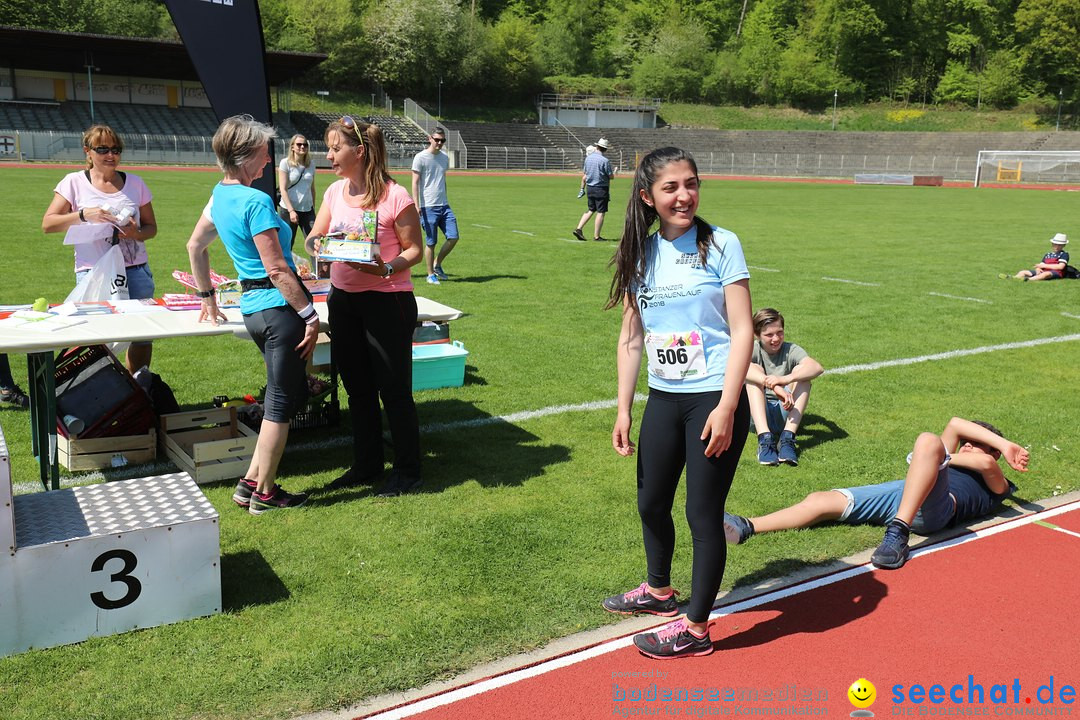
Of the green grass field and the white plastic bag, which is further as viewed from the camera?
the white plastic bag

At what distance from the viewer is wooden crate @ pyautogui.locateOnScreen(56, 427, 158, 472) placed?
535 cm

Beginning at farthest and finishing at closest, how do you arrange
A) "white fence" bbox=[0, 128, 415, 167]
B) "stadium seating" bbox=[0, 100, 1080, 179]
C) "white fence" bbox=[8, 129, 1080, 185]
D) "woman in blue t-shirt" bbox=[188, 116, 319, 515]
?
"stadium seating" bbox=[0, 100, 1080, 179] → "white fence" bbox=[8, 129, 1080, 185] → "white fence" bbox=[0, 128, 415, 167] → "woman in blue t-shirt" bbox=[188, 116, 319, 515]

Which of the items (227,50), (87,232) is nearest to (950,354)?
(227,50)

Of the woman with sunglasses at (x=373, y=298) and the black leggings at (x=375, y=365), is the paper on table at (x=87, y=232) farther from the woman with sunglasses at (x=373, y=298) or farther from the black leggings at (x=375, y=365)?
the black leggings at (x=375, y=365)

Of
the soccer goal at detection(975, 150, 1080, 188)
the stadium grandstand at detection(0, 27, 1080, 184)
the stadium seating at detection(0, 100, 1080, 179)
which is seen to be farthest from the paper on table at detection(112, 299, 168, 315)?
the soccer goal at detection(975, 150, 1080, 188)

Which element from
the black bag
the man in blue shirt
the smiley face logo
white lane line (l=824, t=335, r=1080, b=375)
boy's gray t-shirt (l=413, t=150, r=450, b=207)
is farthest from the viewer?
the man in blue shirt

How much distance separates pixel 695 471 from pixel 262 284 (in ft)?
7.86

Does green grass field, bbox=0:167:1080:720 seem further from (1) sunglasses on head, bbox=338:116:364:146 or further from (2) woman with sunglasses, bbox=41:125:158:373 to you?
(1) sunglasses on head, bbox=338:116:364:146

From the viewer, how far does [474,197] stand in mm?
29219

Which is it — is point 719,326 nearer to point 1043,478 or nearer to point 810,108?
point 1043,478

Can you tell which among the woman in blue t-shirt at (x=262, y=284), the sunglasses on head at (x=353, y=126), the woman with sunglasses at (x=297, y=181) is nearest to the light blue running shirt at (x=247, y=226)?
the woman in blue t-shirt at (x=262, y=284)

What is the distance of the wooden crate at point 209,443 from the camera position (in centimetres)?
529

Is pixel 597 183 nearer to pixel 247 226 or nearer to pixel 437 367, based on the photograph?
pixel 437 367

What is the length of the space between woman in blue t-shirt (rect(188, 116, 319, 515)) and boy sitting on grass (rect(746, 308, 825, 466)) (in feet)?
9.50
